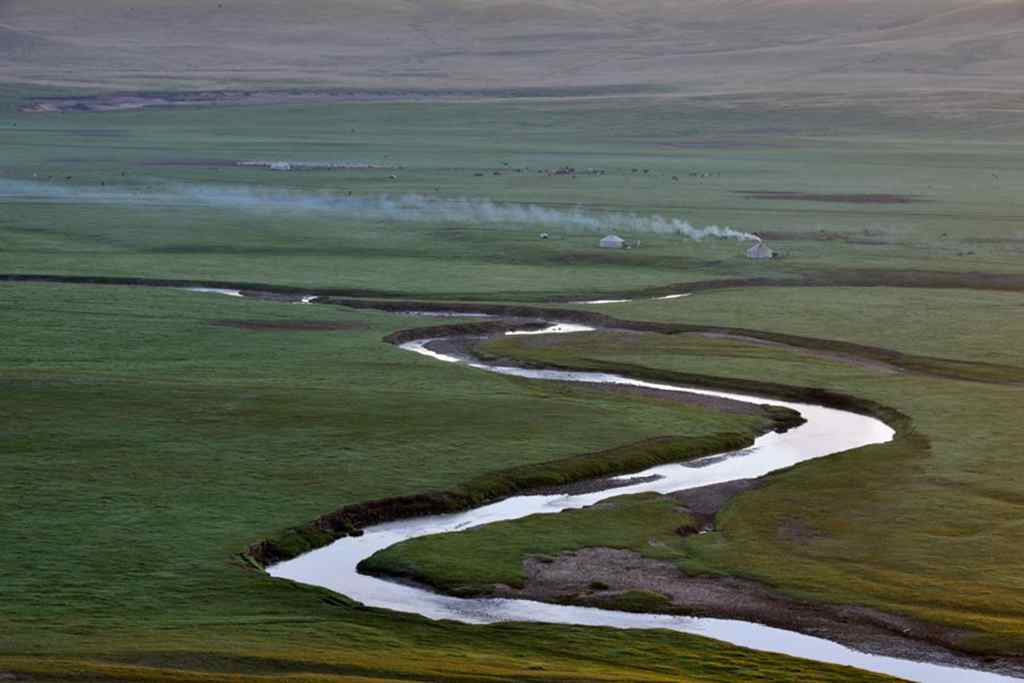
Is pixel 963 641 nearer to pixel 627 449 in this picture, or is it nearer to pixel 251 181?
pixel 627 449

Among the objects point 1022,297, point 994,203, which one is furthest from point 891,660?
point 994,203

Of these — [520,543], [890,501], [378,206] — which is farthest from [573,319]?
[378,206]

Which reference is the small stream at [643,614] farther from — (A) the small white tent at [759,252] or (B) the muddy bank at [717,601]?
(A) the small white tent at [759,252]

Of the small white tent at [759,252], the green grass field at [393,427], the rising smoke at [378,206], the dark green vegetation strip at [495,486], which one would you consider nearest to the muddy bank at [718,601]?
the green grass field at [393,427]

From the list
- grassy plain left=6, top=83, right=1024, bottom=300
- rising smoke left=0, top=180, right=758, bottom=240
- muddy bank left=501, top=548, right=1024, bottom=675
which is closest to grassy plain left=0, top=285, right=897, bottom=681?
muddy bank left=501, top=548, right=1024, bottom=675

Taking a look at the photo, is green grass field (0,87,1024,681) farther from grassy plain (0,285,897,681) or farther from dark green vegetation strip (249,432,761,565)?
dark green vegetation strip (249,432,761,565)

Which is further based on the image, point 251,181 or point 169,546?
point 251,181
